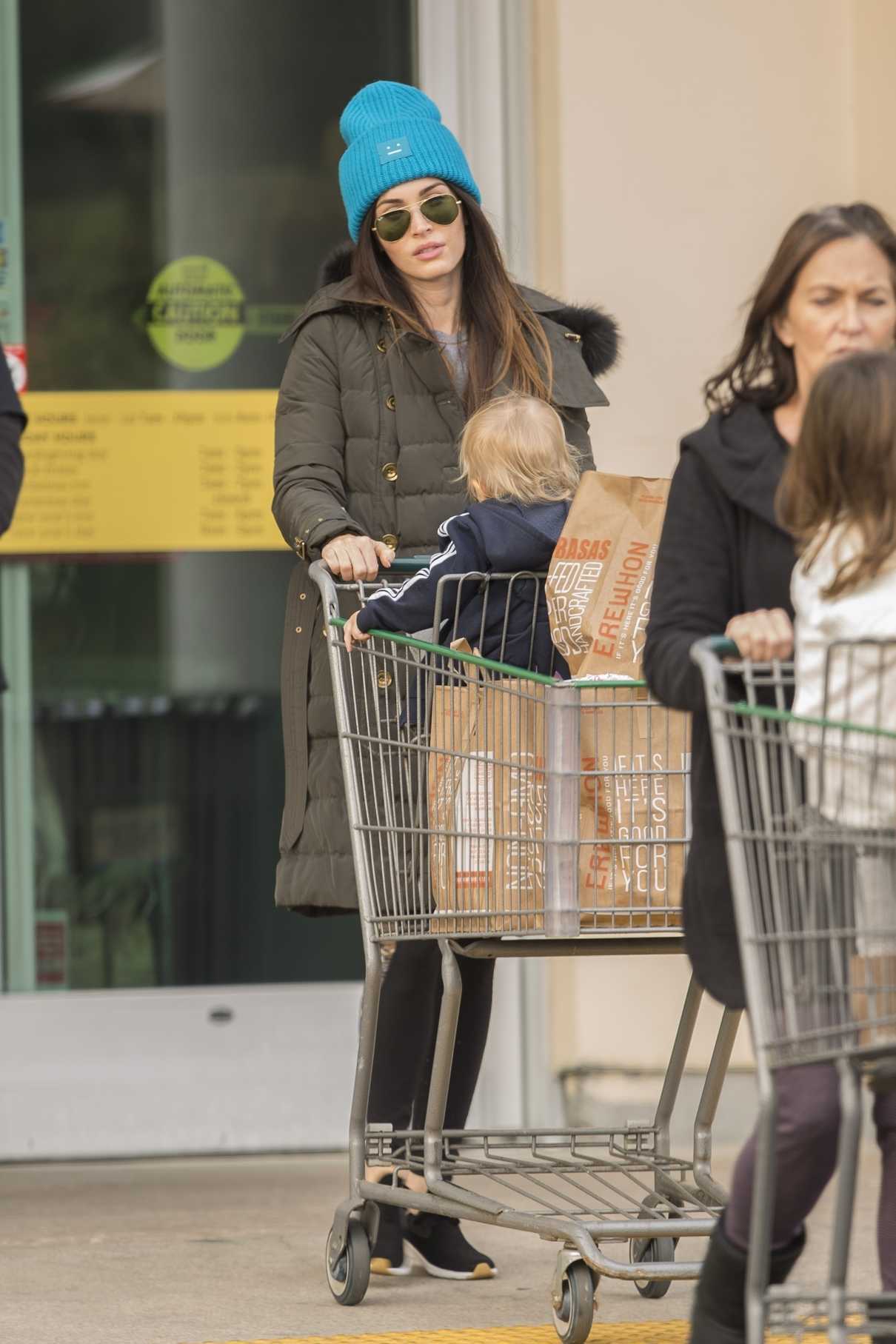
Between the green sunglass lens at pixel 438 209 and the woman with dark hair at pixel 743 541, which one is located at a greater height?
the green sunglass lens at pixel 438 209

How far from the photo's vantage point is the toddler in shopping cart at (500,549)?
12.6ft

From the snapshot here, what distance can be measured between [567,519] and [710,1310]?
1468mm

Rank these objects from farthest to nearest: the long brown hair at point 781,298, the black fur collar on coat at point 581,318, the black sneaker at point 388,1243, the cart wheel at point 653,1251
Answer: the black fur collar on coat at point 581,318
the black sneaker at point 388,1243
the cart wheel at point 653,1251
the long brown hair at point 781,298

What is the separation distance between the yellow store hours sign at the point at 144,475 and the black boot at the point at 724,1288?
3.22 m

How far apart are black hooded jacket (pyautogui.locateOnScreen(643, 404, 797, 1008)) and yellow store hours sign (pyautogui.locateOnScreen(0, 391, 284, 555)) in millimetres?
2779

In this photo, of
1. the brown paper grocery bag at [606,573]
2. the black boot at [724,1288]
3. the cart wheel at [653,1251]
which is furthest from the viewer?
the cart wheel at [653,1251]

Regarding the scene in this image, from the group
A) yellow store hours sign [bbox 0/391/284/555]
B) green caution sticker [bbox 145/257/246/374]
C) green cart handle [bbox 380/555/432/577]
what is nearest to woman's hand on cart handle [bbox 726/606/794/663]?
green cart handle [bbox 380/555/432/577]

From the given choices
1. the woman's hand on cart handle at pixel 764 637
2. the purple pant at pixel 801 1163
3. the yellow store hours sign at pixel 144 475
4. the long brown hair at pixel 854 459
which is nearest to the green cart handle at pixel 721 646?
the woman's hand on cart handle at pixel 764 637

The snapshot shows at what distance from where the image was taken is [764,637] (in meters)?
2.72

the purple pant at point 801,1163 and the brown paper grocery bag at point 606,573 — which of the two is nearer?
the purple pant at point 801,1163

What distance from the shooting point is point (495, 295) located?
173 inches

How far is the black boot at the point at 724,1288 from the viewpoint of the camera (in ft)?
9.08

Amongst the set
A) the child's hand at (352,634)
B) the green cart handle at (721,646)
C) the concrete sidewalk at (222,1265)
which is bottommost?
the concrete sidewalk at (222,1265)

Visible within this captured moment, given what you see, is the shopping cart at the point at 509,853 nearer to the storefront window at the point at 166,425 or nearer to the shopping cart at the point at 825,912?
the shopping cart at the point at 825,912
